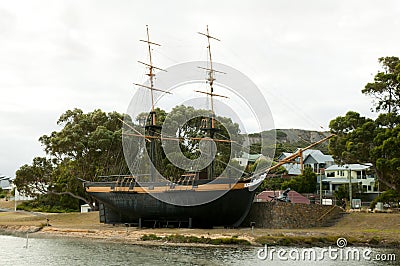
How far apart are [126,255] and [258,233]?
938 cm

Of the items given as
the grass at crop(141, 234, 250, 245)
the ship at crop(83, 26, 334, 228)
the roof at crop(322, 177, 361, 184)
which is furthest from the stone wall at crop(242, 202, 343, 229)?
the roof at crop(322, 177, 361, 184)

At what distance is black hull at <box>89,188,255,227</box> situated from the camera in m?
37.3

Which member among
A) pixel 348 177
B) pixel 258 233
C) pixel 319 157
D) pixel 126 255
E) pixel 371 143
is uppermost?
pixel 319 157

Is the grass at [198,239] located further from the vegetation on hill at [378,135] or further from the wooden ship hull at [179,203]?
the vegetation on hill at [378,135]

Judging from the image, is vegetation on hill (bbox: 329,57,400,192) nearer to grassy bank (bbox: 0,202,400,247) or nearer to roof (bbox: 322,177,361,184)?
grassy bank (bbox: 0,202,400,247)

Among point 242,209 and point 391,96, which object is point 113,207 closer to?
point 242,209

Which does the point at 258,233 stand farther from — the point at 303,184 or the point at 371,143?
the point at 303,184

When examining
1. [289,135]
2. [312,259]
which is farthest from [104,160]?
[289,135]

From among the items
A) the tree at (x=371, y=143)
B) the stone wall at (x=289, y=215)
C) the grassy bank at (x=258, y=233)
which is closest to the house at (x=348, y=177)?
the tree at (x=371, y=143)

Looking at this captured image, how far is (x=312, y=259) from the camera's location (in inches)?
1006

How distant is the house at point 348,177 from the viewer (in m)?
64.3

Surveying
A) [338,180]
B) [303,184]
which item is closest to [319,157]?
[338,180]

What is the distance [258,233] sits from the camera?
109 feet

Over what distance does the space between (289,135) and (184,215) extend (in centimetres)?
13355
